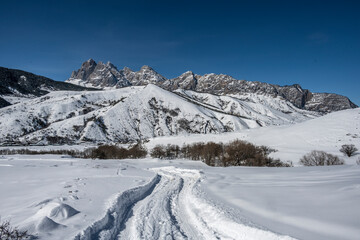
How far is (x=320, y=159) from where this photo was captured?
132 ft

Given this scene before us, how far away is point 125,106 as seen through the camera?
182m

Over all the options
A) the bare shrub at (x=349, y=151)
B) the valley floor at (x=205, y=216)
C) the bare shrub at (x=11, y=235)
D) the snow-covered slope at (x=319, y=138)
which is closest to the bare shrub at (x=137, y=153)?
the snow-covered slope at (x=319, y=138)

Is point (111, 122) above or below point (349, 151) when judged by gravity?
above

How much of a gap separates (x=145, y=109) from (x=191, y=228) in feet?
594

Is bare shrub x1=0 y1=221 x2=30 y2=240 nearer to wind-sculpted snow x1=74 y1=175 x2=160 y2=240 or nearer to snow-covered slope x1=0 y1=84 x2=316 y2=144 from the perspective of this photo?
wind-sculpted snow x1=74 y1=175 x2=160 y2=240

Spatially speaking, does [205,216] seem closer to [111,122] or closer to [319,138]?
[319,138]

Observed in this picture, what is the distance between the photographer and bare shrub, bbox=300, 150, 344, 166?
37.8 m

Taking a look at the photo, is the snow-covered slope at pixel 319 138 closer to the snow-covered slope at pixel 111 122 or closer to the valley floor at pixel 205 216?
the valley floor at pixel 205 216

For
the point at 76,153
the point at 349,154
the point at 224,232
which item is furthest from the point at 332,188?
the point at 76,153

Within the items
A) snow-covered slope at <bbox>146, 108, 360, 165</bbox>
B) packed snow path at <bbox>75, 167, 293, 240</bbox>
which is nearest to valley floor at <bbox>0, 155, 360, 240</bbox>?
packed snow path at <bbox>75, 167, 293, 240</bbox>

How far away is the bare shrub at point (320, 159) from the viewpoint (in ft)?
→ 124

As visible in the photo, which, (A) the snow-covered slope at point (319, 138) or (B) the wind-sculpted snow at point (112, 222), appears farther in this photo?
(A) the snow-covered slope at point (319, 138)

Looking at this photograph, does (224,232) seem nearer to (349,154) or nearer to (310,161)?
(310,161)

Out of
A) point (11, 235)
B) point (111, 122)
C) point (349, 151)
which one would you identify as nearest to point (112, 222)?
point (11, 235)
